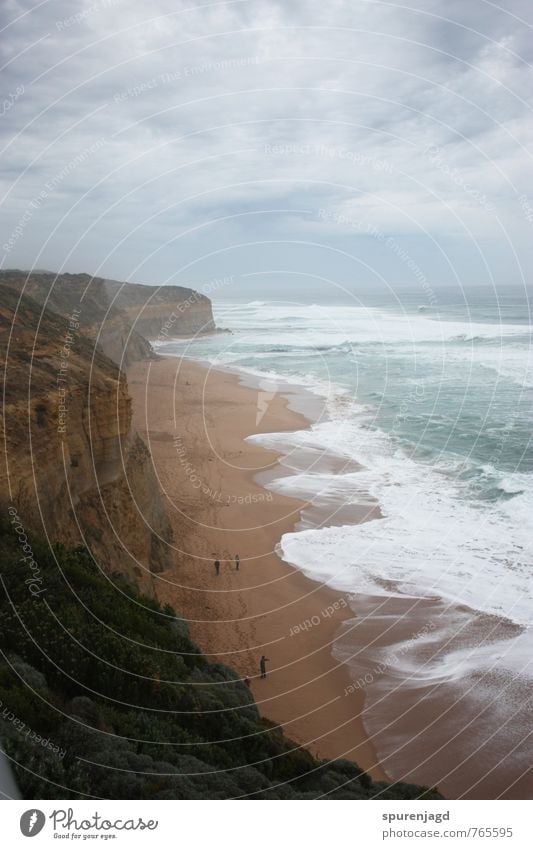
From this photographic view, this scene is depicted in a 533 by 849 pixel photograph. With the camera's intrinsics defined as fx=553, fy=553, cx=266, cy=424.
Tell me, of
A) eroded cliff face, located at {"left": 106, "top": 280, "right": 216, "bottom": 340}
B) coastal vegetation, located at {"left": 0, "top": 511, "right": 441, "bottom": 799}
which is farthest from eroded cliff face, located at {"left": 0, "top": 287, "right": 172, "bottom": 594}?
eroded cliff face, located at {"left": 106, "top": 280, "right": 216, "bottom": 340}

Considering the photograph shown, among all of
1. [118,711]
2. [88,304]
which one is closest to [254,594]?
[118,711]

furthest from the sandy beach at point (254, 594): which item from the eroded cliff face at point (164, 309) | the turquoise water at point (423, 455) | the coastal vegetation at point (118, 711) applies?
the eroded cliff face at point (164, 309)

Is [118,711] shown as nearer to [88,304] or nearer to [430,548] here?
[430,548]

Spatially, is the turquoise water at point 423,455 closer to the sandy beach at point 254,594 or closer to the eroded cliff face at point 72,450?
the sandy beach at point 254,594

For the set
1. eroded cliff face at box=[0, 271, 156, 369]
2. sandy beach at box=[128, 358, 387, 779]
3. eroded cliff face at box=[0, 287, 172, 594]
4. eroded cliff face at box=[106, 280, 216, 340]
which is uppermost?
eroded cliff face at box=[106, 280, 216, 340]

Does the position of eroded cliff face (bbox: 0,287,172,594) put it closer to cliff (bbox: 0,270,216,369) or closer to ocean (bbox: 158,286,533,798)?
cliff (bbox: 0,270,216,369)
